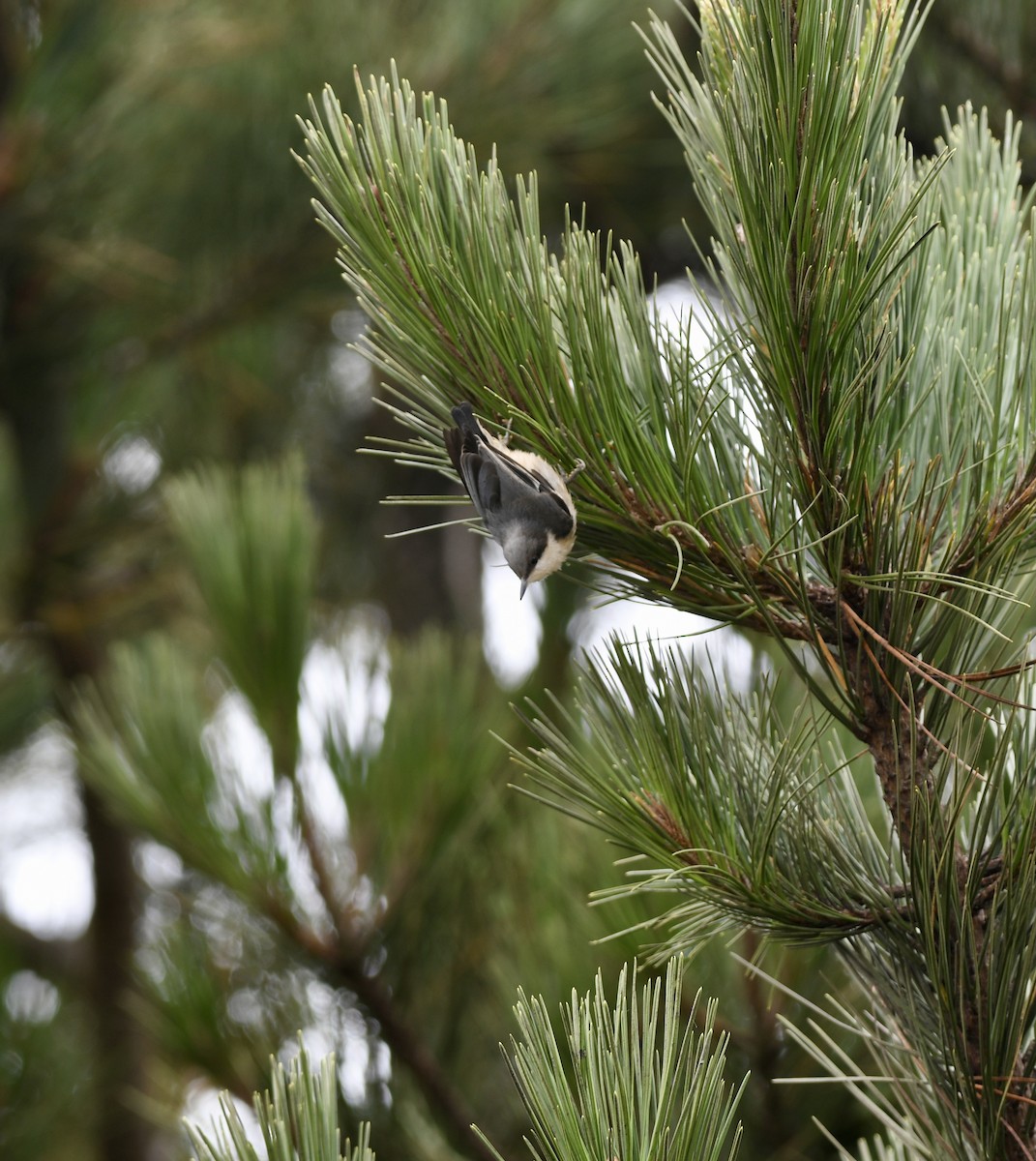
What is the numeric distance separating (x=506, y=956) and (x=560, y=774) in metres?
0.43

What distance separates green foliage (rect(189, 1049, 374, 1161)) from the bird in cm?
22

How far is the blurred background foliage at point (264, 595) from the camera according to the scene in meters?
1.01

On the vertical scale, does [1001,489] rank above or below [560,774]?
above

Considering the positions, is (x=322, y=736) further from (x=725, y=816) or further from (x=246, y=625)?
(x=725, y=816)

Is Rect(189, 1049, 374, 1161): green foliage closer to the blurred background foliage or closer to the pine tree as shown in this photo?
the pine tree

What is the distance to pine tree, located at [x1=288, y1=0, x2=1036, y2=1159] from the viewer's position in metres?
0.50

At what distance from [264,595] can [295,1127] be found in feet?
1.86

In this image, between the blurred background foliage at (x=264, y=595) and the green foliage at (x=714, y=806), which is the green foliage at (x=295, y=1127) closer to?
the green foliage at (x=714, y=806)

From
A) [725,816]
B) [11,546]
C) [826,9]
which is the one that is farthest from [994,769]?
[11,546]

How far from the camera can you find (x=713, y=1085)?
491mm

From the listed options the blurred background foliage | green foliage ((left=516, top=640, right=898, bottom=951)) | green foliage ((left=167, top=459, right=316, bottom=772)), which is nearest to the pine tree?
green foliage ((left=516, top=640, right=898, bottom=951))

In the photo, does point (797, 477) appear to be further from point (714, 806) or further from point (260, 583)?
point (260, 583)

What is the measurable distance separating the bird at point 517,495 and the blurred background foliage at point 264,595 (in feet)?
0.63

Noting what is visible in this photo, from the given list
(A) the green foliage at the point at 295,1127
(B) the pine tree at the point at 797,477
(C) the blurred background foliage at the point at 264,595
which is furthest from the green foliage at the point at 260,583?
(A) the green foliage at the point at 295,1127
